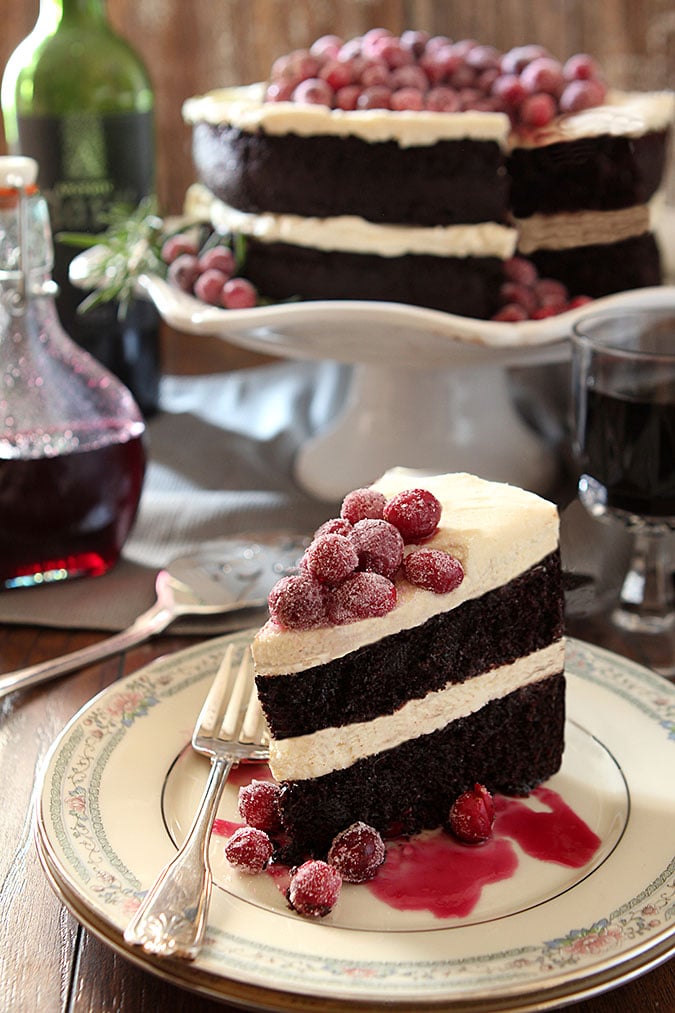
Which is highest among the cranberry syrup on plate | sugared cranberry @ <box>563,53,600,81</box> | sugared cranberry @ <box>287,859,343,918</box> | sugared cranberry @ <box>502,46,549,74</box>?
sugared cranberry @ <box>502,46,549,74</box>

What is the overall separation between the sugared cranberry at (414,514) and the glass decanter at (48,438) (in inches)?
22.0

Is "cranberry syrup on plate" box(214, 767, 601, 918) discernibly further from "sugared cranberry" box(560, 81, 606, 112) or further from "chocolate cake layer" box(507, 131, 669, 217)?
"sugared cranberry" box(560, 81, 606, 112)

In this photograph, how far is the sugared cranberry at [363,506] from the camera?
0.97m

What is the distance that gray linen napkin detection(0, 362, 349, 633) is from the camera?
4.52 ft

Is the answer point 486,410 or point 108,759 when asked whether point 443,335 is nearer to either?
point 486,410

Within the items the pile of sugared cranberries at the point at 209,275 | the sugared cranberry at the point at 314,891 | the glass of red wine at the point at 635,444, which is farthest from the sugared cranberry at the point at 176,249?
the sugared cranberry at the point at 314,891

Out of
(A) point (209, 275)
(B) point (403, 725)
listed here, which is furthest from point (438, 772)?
(A) point (209, 275)

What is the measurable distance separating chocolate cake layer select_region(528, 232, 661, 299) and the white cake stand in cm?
11

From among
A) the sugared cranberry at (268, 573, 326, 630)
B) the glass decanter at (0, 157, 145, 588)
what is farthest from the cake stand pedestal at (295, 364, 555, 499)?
the sugared cranberry at (268, 573, 326, 630)

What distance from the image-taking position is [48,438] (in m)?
1.39

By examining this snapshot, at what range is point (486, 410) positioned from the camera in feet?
5.71

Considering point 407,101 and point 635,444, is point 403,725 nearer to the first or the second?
point 635,444

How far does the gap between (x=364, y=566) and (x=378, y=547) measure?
0.02 metres

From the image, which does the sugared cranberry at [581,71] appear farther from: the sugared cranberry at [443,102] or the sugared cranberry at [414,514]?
the sugared cranberry at [414,514]
